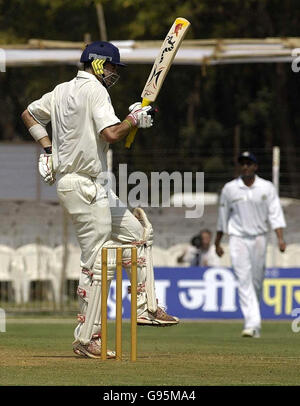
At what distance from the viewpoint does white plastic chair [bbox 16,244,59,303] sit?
22.2 metres

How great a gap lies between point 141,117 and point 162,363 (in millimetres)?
1921

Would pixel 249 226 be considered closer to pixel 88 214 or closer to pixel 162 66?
pixel 162 66

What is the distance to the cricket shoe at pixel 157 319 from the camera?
1041 cm

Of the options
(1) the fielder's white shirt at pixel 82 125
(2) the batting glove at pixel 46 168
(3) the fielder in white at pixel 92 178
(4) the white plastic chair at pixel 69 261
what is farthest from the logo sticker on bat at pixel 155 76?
(4) the white plastic chair at pixel 69 261

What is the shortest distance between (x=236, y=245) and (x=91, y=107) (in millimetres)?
6419

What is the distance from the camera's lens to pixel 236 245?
53.5 feet

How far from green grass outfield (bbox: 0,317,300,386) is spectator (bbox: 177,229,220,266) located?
6186 mm

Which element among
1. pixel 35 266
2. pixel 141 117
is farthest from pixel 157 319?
pixel 35 266

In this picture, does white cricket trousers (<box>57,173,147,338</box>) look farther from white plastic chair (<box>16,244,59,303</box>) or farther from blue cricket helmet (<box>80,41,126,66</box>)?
white plastic chair (<box>16,244,59,303</box>)

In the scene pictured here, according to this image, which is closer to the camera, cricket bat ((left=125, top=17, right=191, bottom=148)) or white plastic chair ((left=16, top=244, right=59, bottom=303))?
cricket bat ((left=125, top=17, right=191, bottom=148))

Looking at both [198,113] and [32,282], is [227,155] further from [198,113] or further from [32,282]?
[198,113]

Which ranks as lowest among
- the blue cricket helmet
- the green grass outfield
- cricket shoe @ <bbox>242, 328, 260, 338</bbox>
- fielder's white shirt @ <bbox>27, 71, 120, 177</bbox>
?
the green grass outfield

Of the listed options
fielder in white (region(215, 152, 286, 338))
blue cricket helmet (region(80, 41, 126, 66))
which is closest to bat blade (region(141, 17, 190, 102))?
blue cricket helmet (region(80, 41, 126, 66))
